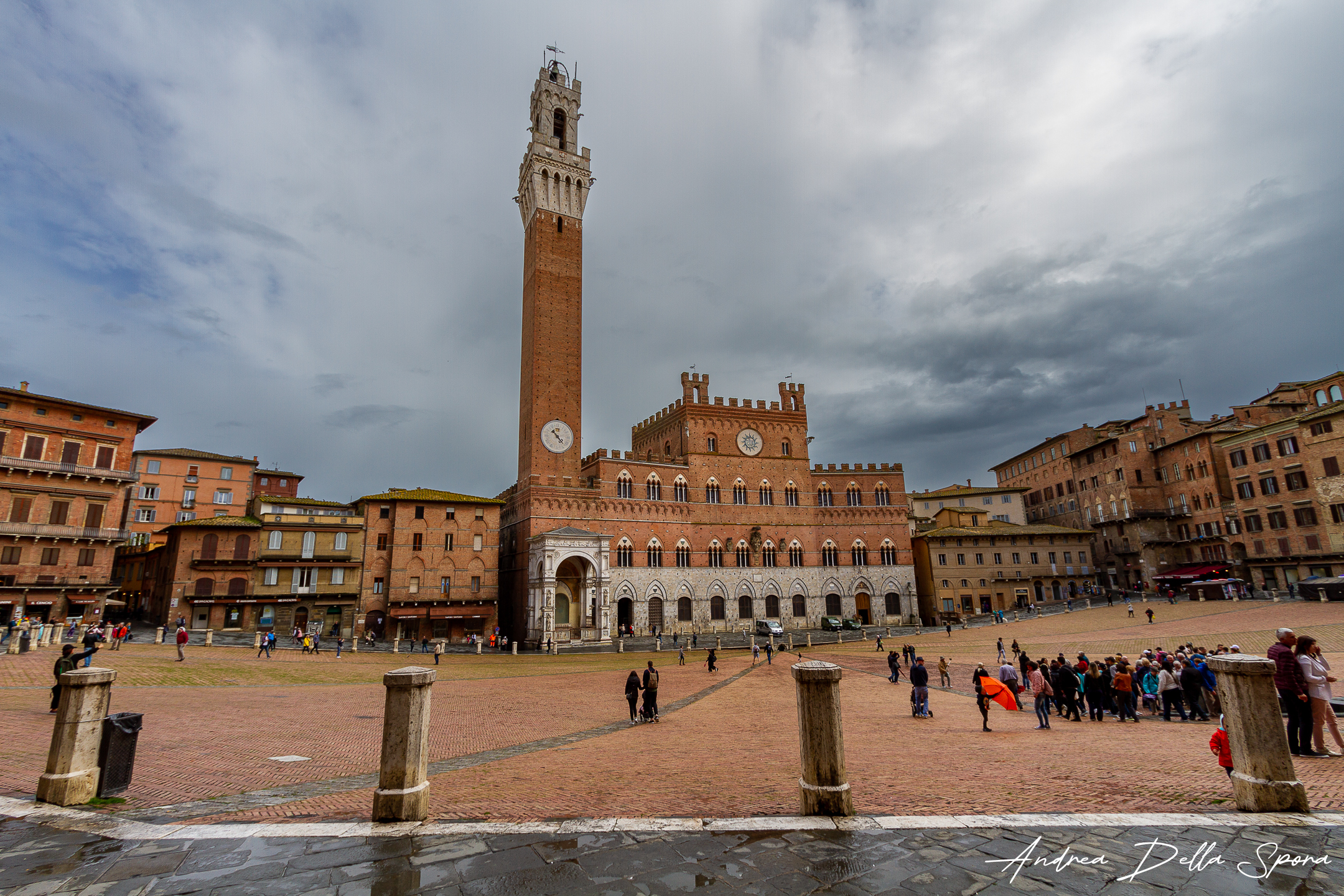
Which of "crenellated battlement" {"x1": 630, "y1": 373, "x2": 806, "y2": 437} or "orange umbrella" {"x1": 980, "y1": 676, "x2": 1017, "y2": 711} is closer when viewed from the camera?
"orange umbrella" {"x1": 980, "y1": 676, "x2": 1017, "y2": 711}

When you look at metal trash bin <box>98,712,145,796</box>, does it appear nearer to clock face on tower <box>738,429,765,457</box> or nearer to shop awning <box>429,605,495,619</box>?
shop awning <box>429,605,495,619</box>

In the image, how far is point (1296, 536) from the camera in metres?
40.5

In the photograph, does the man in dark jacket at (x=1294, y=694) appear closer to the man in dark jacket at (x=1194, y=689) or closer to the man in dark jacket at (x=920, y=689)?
the man in dark jacket at (x=1194, y=689)

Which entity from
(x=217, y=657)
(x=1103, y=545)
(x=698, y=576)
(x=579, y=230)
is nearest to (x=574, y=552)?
(x=698, y=576)

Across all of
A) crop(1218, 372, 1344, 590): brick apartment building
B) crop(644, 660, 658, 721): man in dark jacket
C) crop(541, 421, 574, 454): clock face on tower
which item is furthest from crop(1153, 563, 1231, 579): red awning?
crop(644, 660, 658, 721): man in dark jacket

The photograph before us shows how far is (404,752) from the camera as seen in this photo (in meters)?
6.06

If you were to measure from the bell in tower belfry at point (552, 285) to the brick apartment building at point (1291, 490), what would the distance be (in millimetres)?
48420

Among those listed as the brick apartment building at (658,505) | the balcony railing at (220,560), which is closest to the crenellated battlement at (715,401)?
the brick apartment building at (658,505)

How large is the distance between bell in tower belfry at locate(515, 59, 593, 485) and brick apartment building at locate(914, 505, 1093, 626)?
3143 cm

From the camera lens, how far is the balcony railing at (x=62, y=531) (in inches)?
1246

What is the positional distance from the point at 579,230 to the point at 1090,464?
50.9 metres

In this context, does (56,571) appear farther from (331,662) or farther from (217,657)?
(331,662)

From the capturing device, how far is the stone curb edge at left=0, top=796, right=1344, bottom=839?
5.55m

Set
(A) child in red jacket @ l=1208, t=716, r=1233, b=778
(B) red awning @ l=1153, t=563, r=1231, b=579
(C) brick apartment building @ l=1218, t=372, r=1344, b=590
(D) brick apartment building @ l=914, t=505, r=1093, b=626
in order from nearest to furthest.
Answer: (A) child in red jacket @ l=1208, t=716, r=1233, b=778, (C) brick apartment building @ l=1218, t=372, r=1344, b=590, (B) red awning @ l=1153, t=563, r=1231, b=579, (D) brick apartment building @ l=914, t=505, r=1093, b=626
